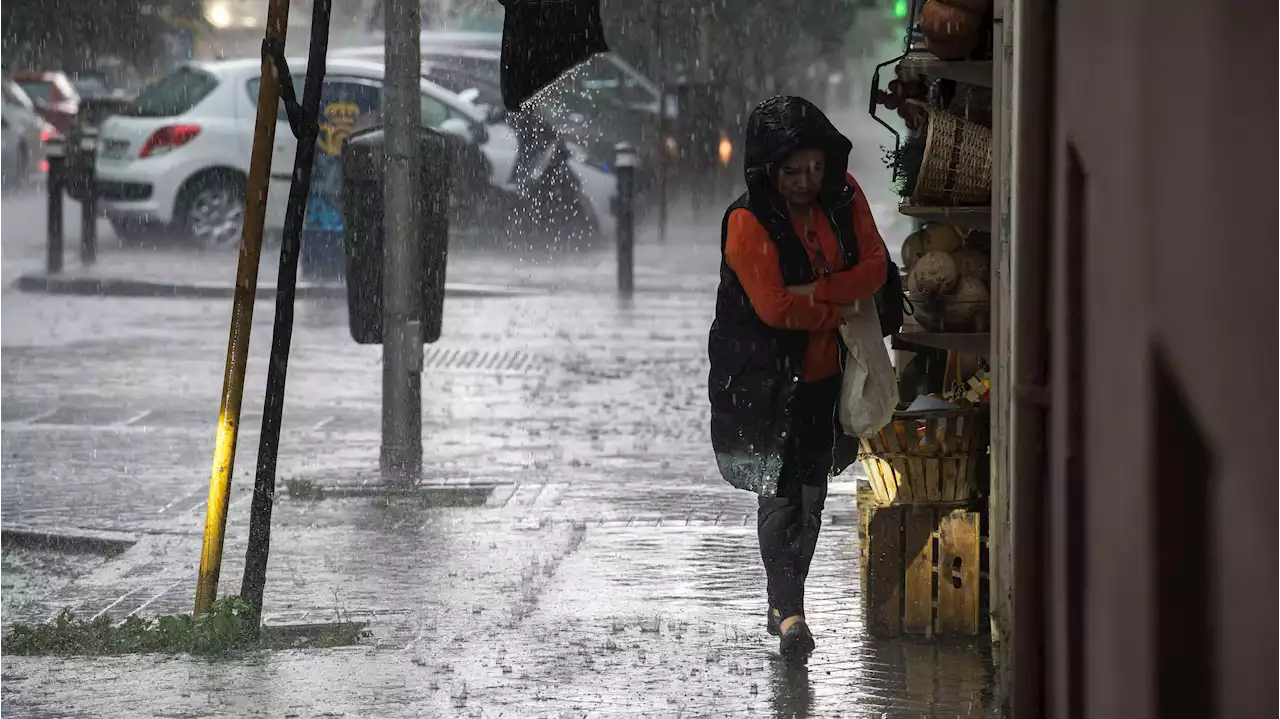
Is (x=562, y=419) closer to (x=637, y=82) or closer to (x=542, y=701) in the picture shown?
(x=542, y=701)

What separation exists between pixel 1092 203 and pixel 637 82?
23.8 m

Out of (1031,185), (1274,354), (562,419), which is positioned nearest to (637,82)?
(562,419)

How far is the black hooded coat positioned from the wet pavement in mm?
574

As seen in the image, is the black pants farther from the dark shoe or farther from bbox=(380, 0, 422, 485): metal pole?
bbox=(380, 0, 422, 485): metal pole

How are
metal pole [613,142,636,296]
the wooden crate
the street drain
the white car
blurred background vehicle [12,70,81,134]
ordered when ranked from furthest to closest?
blurred background vehicle [12,70,81,134] → the white car → metal pole [613,142,636,296] → the street drain → the wooden crate

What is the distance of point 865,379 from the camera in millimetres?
5770

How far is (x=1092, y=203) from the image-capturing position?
9.93ft

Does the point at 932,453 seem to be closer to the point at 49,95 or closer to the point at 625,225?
the point at 625,225

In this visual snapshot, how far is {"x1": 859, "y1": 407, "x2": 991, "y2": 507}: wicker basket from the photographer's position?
5.94 m

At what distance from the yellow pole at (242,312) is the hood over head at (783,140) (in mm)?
1354

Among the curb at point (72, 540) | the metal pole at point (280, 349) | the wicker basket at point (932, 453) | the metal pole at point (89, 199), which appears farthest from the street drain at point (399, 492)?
the metal pole at point (89, 199)

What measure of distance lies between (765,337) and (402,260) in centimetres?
316

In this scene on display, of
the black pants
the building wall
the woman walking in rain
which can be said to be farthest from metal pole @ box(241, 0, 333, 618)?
the building wall

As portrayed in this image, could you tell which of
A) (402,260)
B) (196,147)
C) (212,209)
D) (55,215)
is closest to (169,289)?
(55,215)
